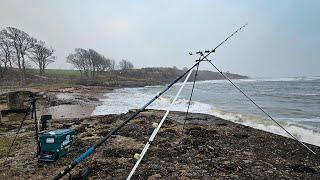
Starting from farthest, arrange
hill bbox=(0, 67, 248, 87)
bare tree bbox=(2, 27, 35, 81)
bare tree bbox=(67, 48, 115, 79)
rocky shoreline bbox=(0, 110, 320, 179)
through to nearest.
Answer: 1. bare tree bbox=(67, 48, 115, 79)
2. hill bbox=(0, 67, 248, 87)
3. bare tree bbox=(2, 27, 35, 81)
4. rocky shoreline bbox=(0, 110, 320, 179)

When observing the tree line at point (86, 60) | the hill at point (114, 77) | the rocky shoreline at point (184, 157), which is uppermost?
the tree line at point (86, 60)

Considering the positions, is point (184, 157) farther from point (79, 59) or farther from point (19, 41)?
point (79, 59)

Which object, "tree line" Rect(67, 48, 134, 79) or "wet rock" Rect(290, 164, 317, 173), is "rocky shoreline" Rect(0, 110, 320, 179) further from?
"tree line" Rect(67, 48, 134, 79)

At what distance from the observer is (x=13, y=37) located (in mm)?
67500

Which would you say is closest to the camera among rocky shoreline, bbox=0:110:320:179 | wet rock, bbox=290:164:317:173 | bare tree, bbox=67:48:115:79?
rocky shoreline, bbox=0:110:320:179

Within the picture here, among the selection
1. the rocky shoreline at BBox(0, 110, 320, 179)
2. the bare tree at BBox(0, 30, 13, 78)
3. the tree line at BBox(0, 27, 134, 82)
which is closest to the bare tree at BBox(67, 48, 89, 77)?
the tree line at BBox(0, 27, 134, 82)

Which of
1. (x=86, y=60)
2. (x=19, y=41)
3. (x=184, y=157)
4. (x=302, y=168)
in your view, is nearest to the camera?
(x=302, y=168)

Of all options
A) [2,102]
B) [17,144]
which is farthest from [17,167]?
[2,102]

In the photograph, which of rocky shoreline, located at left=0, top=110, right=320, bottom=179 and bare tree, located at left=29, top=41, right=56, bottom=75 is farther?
bare tree, located at left=29, top=41, right=56, bottom=75

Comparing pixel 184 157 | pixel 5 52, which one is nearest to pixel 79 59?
pixel 5 52

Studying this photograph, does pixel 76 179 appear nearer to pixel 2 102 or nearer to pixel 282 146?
pixel 282 146

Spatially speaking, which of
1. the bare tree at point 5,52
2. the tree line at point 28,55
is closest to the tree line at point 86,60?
the tree line at point 28,55

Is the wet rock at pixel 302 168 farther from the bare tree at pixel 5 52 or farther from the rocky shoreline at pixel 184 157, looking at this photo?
the bare tree at pixel 5 52

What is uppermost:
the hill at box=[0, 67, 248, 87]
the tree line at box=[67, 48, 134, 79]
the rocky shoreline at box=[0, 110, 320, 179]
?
the tree line at box=[67, 48, 134, 79]
